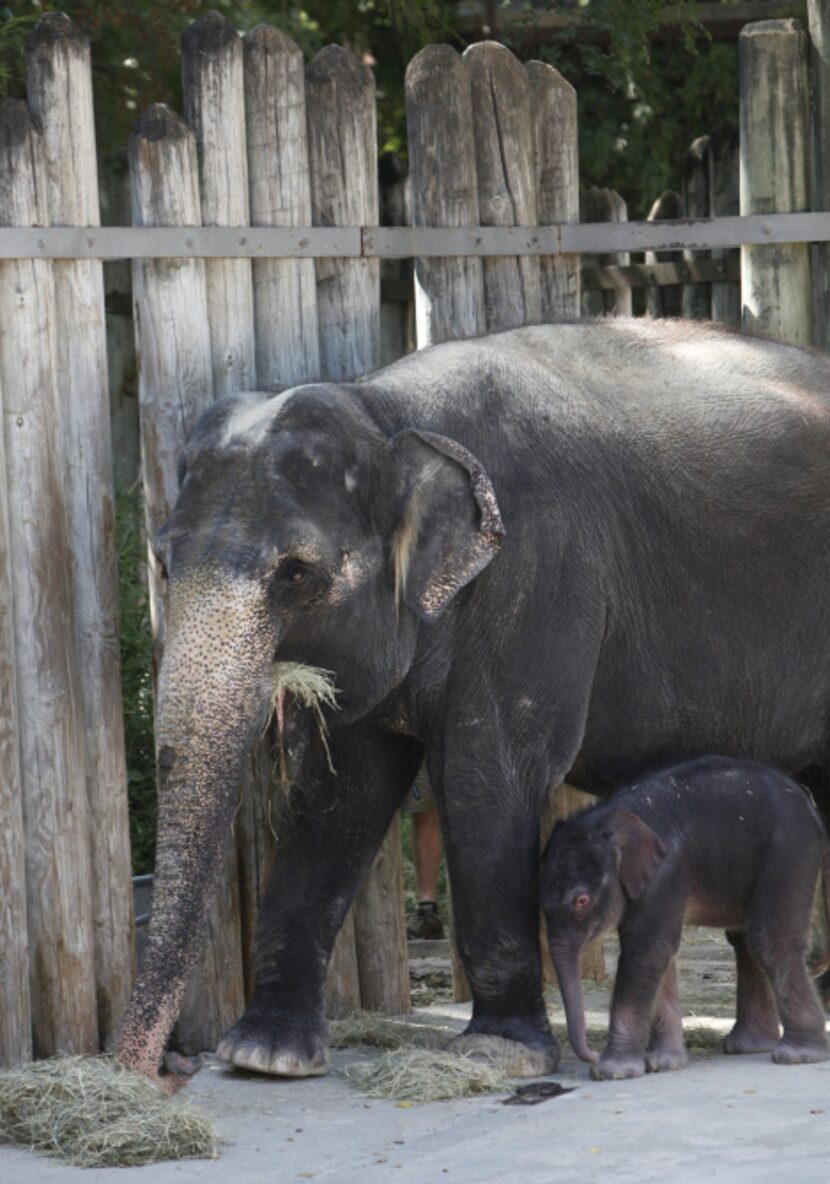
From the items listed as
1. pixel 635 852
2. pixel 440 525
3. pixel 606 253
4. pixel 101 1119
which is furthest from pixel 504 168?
pixel 101 1119

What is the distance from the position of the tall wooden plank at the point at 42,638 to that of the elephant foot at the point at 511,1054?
3.61 ft

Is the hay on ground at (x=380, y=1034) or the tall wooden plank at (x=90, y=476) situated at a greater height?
the tall wooden plank at (x=90, y=476)

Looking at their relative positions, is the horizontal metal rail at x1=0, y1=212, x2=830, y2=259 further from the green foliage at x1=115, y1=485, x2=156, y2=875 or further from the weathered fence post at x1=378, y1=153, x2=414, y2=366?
the weathered fence post at x1=378, y1=153, x2=414, y2=366

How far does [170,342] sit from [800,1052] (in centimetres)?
267

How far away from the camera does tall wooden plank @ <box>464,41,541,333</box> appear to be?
7473mm

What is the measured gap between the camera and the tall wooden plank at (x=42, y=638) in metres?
6.49

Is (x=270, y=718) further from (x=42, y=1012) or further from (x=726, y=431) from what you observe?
(x=726, y=431)

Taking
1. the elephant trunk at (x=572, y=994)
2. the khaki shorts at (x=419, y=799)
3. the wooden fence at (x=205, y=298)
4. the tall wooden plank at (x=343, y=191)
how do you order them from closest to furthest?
the elephant trunk at (x=572, y=994)
the wooden fence at (x=205, y=298)
the tall wooden plank at (x=343, y=191)
the khaki shorts at (x=419, y=799)

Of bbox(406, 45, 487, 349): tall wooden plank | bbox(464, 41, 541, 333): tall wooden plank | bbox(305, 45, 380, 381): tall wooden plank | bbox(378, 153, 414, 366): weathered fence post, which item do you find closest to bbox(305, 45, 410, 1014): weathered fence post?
bbox(305, 45, 380, 381): tall wooden plank

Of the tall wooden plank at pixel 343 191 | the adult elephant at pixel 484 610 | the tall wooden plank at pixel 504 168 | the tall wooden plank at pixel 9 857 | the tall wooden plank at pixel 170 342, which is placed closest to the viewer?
the adult elephant at pixel 484 610

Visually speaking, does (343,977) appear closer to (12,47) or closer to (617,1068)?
(617,1068)

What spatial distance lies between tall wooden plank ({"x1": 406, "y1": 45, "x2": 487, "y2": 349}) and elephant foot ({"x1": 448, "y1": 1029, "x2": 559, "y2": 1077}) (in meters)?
2.19

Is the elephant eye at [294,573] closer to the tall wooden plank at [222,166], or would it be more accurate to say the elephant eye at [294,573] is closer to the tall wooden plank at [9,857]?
the tall wooden plank at [9,857]

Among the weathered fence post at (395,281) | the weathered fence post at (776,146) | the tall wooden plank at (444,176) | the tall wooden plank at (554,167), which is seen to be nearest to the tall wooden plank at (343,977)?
the tall wooden plank at (444,176)
